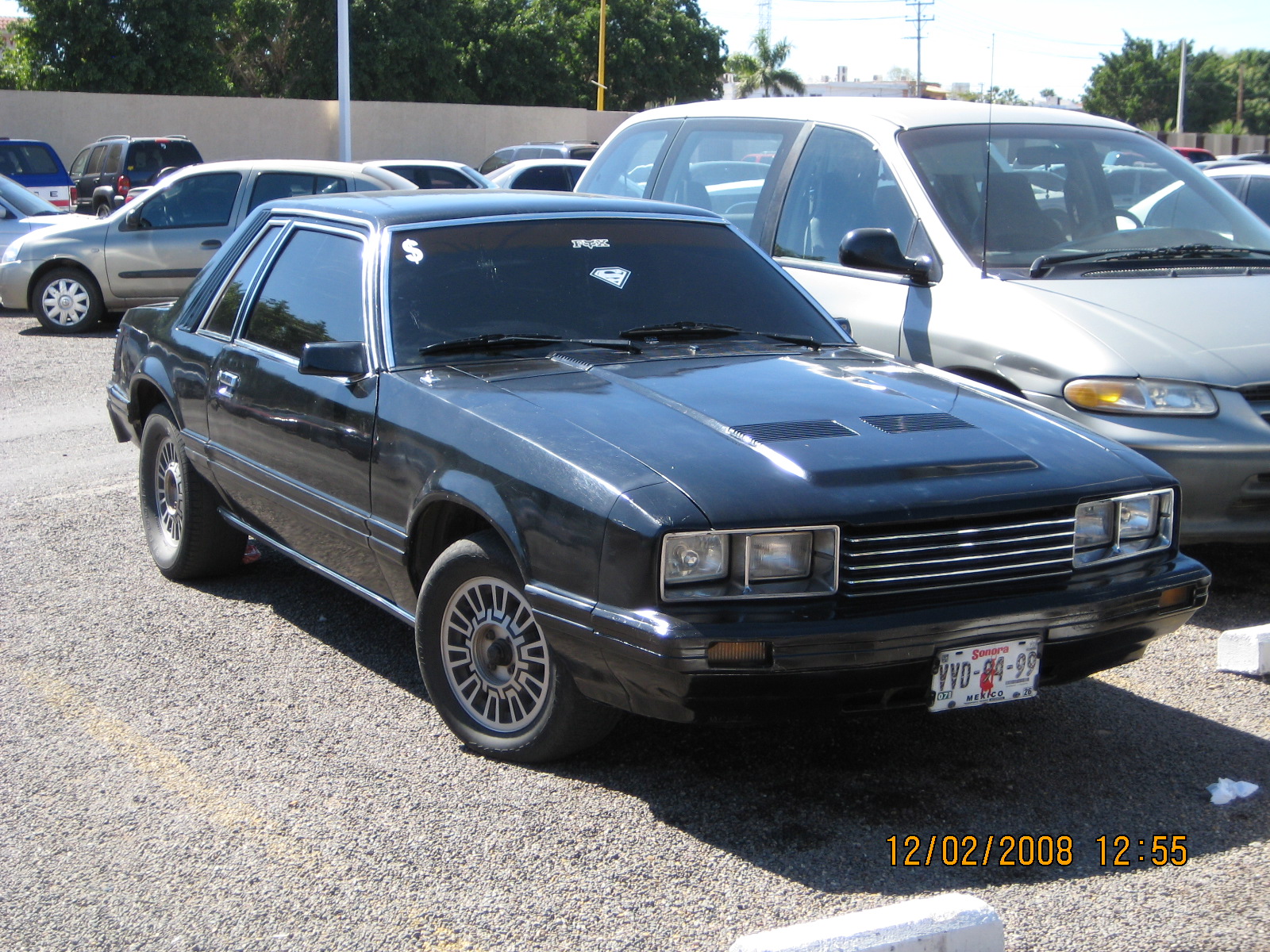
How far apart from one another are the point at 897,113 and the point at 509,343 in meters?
2.88

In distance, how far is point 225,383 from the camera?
5.11m

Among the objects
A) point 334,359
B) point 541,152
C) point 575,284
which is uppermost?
point 541,152

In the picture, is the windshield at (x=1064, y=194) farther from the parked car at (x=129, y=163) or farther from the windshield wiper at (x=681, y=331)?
the parked car at (x=129, y=163)

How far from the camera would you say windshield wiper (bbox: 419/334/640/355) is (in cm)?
434

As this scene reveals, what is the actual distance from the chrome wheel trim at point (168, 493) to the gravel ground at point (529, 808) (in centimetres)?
65

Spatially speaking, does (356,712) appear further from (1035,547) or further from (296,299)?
(1035,547)

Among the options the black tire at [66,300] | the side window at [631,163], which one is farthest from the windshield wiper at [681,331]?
the black tire at [66,300]

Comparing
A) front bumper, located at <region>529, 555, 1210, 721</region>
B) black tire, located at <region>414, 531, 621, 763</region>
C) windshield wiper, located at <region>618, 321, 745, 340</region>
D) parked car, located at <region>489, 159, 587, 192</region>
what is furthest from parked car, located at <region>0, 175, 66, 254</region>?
front bumper, located at <region>529, 555, 1210, 721</region>

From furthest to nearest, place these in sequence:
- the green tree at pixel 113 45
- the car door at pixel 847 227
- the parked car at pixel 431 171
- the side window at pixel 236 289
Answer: the green tree at pixel 113 45
the parked car at pixel 431 171
the car door at pixel 847 227
the side window at pixel 236 289

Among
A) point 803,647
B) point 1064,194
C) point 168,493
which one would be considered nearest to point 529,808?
point 803,647

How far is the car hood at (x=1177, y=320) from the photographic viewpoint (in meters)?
5.06

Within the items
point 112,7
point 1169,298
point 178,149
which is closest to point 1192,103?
point 112,7

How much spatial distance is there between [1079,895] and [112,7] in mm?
39652

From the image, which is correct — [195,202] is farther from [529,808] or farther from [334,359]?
[529,808]
